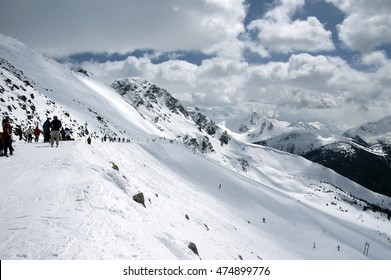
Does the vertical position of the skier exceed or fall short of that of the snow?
it exceeds it

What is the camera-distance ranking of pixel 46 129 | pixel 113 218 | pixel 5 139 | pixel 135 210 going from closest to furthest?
pixel 113 218, pixel 135 210, pixel 5 139, pixel 46 129

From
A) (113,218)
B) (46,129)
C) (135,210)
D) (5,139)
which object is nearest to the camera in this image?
(113,218)

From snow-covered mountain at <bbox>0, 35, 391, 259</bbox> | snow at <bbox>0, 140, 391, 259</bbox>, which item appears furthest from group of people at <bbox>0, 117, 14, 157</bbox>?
snow-covered mountain at <bbox>0, 35, 391, 259</bbox>

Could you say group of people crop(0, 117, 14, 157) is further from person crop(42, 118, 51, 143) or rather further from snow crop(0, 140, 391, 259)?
person crop(42, 118, 51, 143)

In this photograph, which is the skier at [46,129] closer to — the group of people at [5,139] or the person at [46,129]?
the person at [46,129]

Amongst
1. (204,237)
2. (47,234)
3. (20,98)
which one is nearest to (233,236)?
(204,237)

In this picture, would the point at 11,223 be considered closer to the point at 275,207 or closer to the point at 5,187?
the point at 5,187

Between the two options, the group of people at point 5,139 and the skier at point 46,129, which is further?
the skier at point 46,129

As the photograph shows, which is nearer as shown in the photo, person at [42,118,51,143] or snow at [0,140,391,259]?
snow at [0,140,391,259]

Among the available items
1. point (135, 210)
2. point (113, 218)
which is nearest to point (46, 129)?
→ point (135, 210)

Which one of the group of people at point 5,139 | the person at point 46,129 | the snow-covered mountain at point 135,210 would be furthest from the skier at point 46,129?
the group of people at point 5,139

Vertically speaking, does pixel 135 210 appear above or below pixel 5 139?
below

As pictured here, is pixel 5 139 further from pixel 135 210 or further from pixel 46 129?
pixel 135 210
